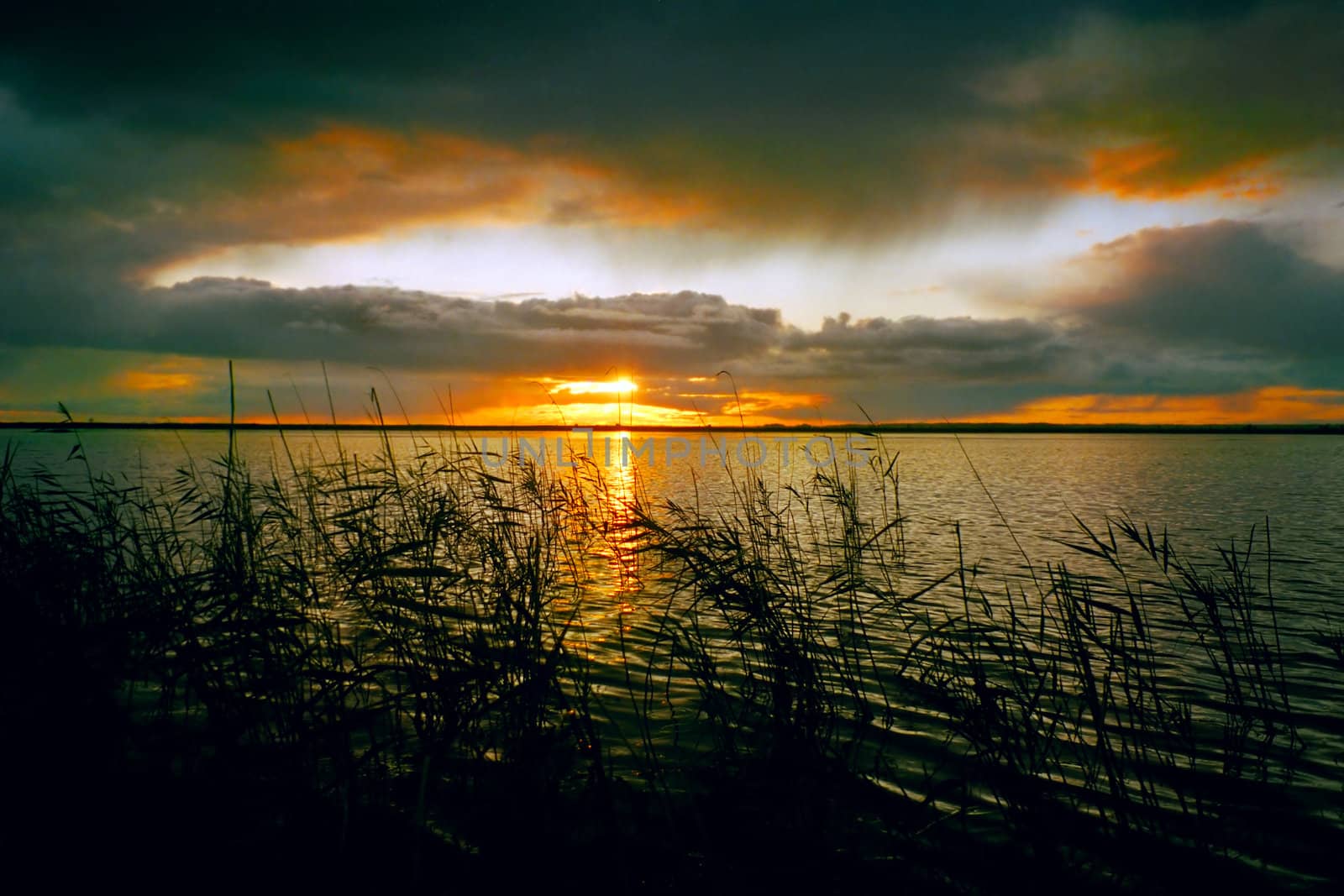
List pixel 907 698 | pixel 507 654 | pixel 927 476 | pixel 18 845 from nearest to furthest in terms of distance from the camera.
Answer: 1. pixel 18 845
2. pixel 507 654
3. pixel 907 698
4. pixel 927 476

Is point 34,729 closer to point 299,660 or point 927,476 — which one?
point 299,660

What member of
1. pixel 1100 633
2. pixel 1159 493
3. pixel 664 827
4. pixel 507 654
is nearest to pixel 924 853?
pixel 664 827

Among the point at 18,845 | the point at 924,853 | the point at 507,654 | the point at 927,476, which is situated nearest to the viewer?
the point at 18,845

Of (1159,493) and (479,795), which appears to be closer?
(479,795)

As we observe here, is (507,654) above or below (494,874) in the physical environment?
above

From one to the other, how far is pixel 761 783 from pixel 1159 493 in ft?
104

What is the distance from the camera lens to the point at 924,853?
4.55 meters

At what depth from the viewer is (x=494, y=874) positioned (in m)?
4.22

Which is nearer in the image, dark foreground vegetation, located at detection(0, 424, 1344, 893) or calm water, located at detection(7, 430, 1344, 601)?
dark foreground vegetation, located at detection(0, 424, 1344, 893)

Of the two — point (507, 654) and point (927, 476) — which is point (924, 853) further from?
point (927, 476)

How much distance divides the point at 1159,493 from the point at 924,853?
3147cm

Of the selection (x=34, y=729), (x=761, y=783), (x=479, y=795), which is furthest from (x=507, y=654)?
(x=34, y=729)

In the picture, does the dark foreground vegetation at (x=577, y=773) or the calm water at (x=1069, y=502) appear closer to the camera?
the dark foreground vegetation at (x=577, y=773)

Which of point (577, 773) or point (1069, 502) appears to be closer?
point (577, 773)
